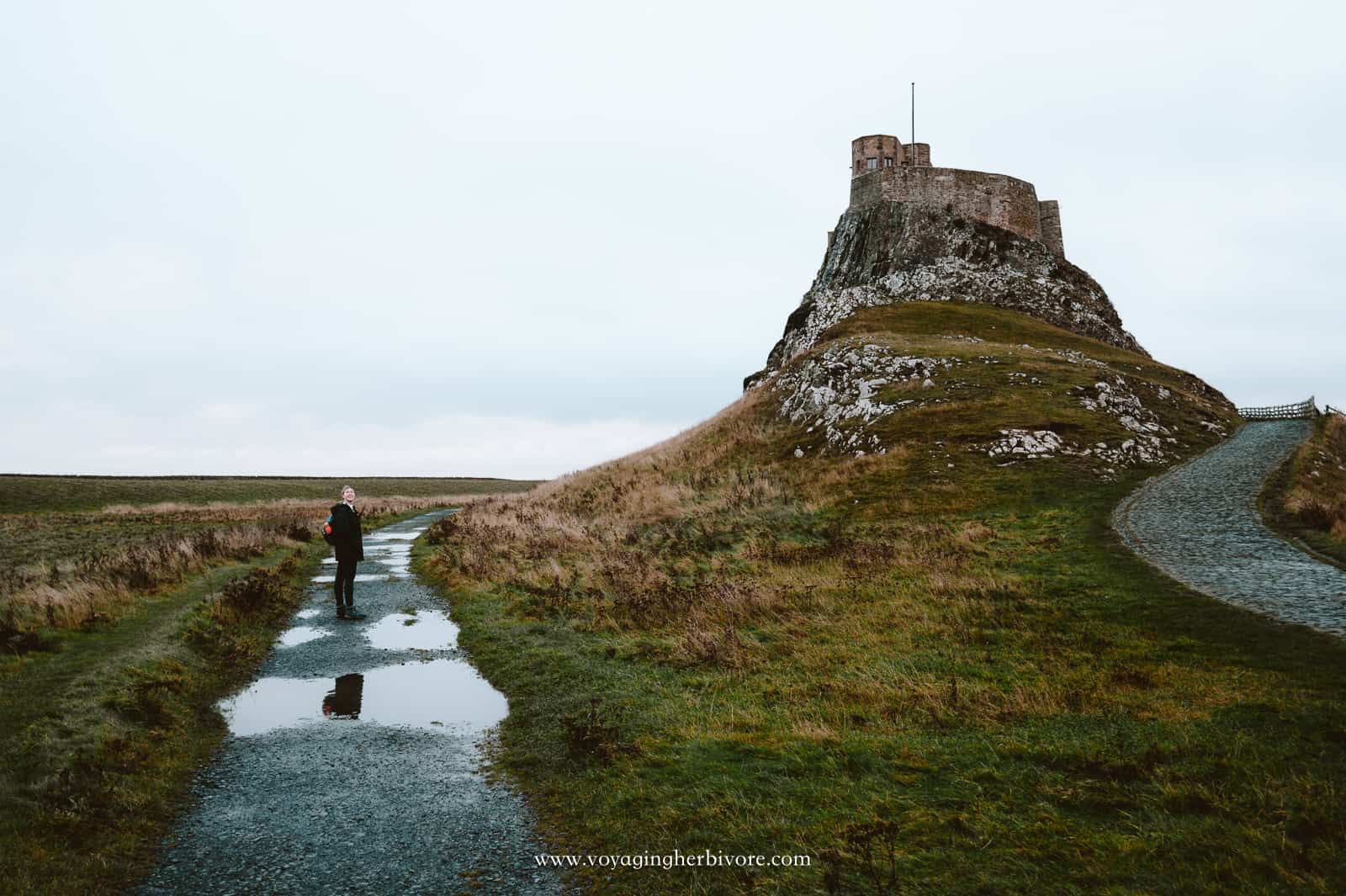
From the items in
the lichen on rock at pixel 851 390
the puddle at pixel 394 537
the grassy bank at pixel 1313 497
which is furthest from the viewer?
the lichen on rock at pixel 851 390

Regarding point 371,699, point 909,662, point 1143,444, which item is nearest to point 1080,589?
point 909,662

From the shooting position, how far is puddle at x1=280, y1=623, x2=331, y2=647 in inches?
573

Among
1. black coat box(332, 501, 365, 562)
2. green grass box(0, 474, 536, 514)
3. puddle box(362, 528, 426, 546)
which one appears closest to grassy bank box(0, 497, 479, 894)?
black coat box(332, 501, 365, 562)

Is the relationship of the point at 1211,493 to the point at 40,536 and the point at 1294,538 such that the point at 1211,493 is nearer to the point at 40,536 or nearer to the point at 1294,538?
the point at 1294,538

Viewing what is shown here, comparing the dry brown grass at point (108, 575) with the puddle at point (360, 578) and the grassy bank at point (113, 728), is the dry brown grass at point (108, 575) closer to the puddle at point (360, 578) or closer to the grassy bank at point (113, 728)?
the grassy bank at point (113, 728)

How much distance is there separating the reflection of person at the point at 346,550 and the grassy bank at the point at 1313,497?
1966 cm

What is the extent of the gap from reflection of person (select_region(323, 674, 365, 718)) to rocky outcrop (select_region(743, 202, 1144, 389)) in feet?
165

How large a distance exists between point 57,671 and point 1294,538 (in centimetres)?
2319

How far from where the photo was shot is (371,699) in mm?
11047

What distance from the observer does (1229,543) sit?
655 inches

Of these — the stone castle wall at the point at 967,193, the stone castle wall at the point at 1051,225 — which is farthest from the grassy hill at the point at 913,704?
the stone castle wall at the point at 1051,225

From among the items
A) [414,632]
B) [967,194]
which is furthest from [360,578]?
[967,194]

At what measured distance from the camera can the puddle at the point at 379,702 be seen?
→ 10094 mm

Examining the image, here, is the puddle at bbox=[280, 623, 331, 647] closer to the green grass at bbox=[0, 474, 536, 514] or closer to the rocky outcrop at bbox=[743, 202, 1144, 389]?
the rocky outcrop at bbox=[743, 202, 1144, 389]
